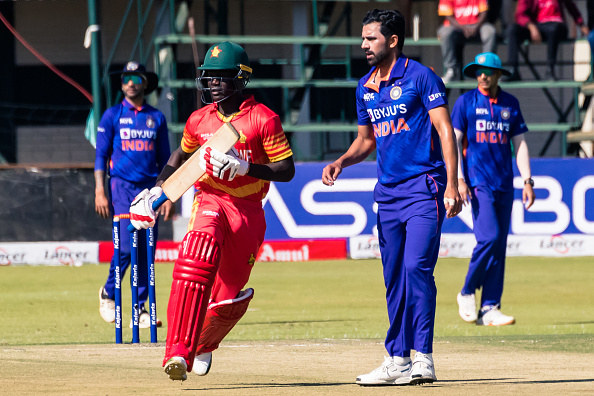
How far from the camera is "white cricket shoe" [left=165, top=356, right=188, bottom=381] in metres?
5.37

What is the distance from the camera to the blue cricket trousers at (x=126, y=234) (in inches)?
360

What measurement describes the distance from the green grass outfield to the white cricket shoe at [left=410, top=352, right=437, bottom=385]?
179cm

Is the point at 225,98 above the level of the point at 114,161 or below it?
above

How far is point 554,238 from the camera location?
1533cm

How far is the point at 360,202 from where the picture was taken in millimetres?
15391

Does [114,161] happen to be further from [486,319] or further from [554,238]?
[554,238]

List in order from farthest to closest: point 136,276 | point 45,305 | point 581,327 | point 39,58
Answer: point 39,58 → point 45,305 → point 581,327 → point 136,276

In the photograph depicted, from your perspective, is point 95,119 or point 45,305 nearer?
point 45,305

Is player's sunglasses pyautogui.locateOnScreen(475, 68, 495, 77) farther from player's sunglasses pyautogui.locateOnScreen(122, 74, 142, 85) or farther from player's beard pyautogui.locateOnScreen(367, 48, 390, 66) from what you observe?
player's beard pyautogui.locateOnScreen(367, 48, 390, 66)

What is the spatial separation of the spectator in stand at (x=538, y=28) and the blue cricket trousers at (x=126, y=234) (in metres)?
10.3

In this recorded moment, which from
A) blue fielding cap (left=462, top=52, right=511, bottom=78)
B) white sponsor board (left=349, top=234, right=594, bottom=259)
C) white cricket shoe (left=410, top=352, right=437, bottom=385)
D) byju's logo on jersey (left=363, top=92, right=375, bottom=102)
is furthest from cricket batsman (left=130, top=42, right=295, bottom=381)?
white sponsor board (left=349, top=234, right=594, bottom=259)

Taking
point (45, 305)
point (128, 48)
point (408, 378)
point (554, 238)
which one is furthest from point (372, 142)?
point (128, 48)

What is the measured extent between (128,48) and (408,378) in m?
18.2

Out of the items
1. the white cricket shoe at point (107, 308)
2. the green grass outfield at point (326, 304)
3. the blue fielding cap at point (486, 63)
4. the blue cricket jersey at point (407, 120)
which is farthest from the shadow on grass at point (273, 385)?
the blue fielding cap at point (486, 63)
